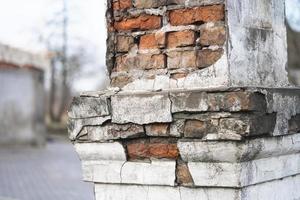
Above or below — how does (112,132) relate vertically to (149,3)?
below

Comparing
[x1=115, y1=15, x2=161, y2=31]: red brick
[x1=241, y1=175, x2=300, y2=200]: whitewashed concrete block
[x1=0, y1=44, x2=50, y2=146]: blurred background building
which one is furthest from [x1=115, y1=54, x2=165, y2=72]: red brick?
[x1=0, y1=44, x2=50, y2=146]: blurred background building

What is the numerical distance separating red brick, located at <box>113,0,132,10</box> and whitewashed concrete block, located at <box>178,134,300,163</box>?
612mm

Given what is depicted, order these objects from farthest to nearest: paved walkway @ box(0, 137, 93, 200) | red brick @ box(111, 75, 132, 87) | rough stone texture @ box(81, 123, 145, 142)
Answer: paved walkway @ box(0, 137, 93, 200) < red brick @ box(111, 75, 132, 87) < rough stone texture @ box(81, 123, 145, 142)

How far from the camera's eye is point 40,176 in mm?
11430

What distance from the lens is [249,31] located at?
7.30ft

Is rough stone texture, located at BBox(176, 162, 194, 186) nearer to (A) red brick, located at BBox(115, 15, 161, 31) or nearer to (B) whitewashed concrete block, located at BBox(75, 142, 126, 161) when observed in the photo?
(B) whitewashed concrete block, located at BBox(75, 142, 126, 161)

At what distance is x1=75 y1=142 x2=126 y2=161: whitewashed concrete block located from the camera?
87.5 inches

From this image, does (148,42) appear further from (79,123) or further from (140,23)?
(79,123)

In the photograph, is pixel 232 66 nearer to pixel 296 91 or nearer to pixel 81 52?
pixel 296 91

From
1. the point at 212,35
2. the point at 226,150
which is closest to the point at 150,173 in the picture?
the point at 226,150

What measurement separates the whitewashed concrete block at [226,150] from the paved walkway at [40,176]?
21.3ft

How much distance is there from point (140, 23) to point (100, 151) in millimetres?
523

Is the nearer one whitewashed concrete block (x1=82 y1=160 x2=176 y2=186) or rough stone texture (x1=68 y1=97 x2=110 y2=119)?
whitewashed concrete block (x1=82 y1=160 x2=176 y2=186)

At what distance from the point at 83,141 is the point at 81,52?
75.0 ft
